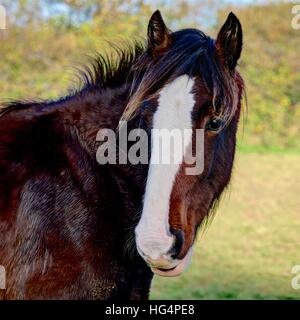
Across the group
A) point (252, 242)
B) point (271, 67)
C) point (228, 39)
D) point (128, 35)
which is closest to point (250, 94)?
point (271, 67)

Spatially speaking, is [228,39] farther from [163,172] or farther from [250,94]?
[250,94]

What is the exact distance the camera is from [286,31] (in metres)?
12.7

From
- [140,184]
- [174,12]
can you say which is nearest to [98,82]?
[140,184]

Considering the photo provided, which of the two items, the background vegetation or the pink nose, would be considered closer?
the pink nose

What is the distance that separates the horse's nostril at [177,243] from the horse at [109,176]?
7 centimetres

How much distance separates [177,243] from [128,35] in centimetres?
799

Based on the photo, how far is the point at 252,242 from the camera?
852 centimetres

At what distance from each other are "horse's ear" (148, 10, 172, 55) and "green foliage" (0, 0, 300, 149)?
737 cm

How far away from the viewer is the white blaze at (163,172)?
2.48m

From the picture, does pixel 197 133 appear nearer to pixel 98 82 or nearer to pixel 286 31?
pixel 98 82

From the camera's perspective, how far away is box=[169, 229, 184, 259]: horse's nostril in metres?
2.53

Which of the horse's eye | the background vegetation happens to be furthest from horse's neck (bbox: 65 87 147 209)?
the background vegetation

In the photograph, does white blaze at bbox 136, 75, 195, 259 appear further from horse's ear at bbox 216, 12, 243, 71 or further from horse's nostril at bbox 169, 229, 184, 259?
horse's ear at bbox 216, 12, 243, 71

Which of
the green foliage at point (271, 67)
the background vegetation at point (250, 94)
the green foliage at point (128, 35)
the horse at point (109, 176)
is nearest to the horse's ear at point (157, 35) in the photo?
the horse at point (109, 176)
